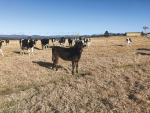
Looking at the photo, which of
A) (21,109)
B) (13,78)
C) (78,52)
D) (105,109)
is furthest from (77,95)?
(13,78)

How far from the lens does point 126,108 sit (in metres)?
3.84

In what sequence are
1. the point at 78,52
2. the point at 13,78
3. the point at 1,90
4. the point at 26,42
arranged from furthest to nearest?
the point at 26,42
the point at 78,52
the point at 13,78
the point at 1,90

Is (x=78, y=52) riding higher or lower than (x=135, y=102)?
higher

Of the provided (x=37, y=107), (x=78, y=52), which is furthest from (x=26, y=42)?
(x=37, y=107)

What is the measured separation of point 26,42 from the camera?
15.0m

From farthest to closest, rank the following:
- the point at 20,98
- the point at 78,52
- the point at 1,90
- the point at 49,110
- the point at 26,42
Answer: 1. the point at 26,42
2. the point at 78,52
3. the point at 1,90
4. the point at 20,98
5. the point at 49,110

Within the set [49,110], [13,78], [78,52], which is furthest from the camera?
[78,52]

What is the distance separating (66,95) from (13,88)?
2935mm

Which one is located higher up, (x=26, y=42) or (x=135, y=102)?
(x=26, y=42)

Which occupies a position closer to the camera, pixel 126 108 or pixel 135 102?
pixel 126 108

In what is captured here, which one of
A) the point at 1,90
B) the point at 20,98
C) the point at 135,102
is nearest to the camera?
the point at 135,102

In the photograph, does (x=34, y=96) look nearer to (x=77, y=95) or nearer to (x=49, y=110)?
(x=49, y=110)

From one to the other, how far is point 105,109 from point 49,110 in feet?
6.63

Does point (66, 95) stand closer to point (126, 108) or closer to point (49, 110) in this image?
point (49, 110)
